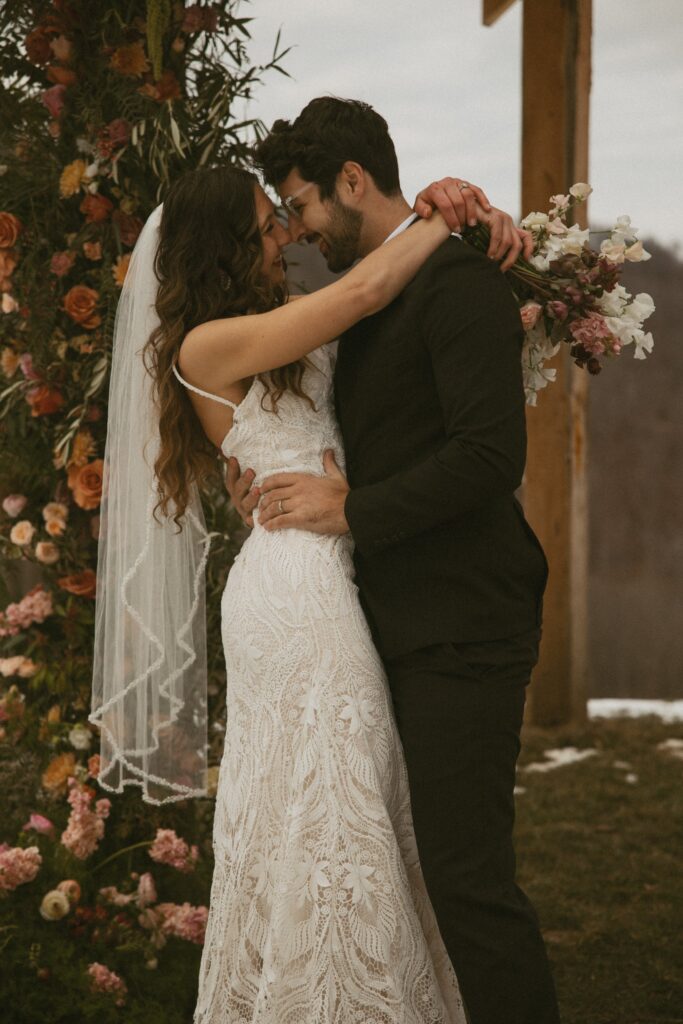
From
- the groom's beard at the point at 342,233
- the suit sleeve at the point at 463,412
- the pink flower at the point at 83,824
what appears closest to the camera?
the suit sleeve at the point at 463,412

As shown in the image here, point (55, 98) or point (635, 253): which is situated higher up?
point (55, 98)

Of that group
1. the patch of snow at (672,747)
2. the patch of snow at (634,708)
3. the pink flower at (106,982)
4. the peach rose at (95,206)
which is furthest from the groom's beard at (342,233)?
the patch of snow at (634,708)

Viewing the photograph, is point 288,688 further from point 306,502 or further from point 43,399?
point 43,399

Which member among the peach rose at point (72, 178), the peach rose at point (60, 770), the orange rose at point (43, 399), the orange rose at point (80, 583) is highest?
the peach rose at point (72, 178)

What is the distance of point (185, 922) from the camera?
270 centimetres

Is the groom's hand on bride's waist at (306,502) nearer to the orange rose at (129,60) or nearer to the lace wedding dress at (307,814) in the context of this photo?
the lace wedding dress at (307,814)

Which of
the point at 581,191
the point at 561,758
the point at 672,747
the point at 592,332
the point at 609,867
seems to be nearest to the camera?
the point at 592,332

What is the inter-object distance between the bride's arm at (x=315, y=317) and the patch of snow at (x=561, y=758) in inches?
136

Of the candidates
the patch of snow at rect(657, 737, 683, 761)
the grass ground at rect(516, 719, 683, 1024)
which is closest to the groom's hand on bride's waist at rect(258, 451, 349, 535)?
the grass ground at rect(516, 719, 683, 1024)

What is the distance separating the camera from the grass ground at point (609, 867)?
3.07 metres

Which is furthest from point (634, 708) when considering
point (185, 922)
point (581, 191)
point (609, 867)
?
point (581, 191)

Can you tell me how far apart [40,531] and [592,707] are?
4149mm

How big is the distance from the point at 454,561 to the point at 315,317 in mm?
509

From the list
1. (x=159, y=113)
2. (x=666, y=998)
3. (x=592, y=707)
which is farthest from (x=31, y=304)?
(x=592, y=707)
